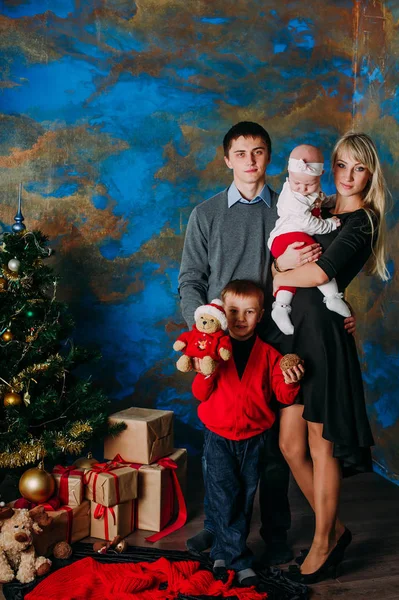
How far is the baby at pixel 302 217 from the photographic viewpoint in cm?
210

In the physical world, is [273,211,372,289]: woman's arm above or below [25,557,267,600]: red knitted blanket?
above

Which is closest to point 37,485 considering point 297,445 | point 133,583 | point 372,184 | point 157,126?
point 133,583

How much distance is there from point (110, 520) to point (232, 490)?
0.63 metres

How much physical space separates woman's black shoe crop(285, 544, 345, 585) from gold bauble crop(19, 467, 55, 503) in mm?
1006

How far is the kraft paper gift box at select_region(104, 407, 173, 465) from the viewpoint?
2779 millimetres

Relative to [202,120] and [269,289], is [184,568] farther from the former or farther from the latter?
[202,120]

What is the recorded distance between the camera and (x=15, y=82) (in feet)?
10.7

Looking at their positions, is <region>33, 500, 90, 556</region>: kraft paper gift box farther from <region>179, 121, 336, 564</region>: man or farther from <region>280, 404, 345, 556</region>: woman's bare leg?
<region>280, 404, 345, 556</region>: woman's bare leg

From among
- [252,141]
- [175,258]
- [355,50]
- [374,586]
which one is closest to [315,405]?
[374,586]

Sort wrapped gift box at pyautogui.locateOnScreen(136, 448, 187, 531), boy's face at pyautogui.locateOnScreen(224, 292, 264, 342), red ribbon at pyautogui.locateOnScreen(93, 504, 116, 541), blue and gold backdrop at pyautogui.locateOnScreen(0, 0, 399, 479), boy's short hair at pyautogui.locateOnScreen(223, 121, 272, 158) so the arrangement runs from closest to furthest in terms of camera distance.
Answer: boy's face at pyautogui.locateOnScreen(224, 292, 264, 342), boy's short hair at pyautogui.locateOnScreen(223, 121, 272, 158), red ribbon at pyautogui.locateOnScreen(93, 504, 116, 541), wrapped gift box at pyautogui.locateOnScreen(136, 448, 187, 531), blue and gold backdrop at pyautogui.locateOnScreen(0, 0, 399, 479)

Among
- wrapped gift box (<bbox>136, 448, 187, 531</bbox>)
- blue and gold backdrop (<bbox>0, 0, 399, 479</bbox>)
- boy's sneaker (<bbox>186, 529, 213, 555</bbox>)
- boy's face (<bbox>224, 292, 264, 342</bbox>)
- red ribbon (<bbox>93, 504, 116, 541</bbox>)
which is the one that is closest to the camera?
boy's face (<bbox>224, 292, 264, 342</bbox>)

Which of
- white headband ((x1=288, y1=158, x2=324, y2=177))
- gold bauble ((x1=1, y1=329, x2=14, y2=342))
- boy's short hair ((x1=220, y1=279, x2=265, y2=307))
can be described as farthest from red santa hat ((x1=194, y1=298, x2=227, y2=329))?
gold bauble ((x1=1, y1=329, x2=14, y2=342))

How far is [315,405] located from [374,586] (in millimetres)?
732

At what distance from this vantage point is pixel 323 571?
88.0 inches
